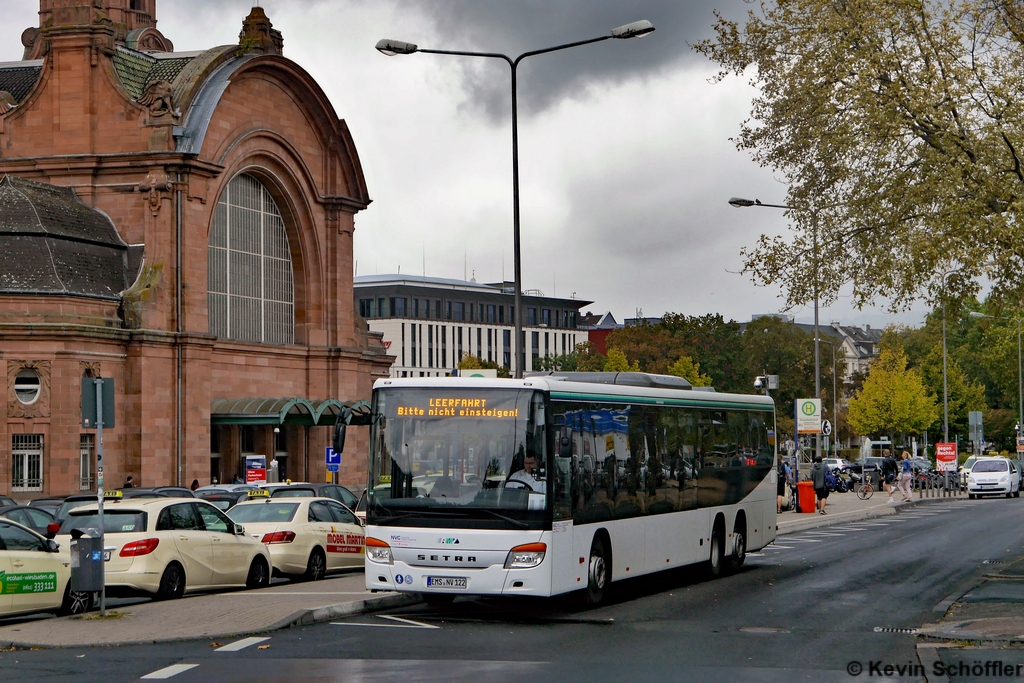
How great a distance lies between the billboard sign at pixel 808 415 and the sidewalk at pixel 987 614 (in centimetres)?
1845

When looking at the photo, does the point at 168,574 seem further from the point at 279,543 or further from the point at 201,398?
the point at 201,398

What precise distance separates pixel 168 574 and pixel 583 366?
9410 cm

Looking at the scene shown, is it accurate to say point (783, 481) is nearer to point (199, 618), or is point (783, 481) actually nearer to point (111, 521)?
point (111, 521)

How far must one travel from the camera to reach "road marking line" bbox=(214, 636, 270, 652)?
46.0ft

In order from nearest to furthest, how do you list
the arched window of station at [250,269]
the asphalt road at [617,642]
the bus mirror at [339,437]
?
the asphalt road at [617,642] < the bus mirror at [339,437] < the arched window of station at [250,269]

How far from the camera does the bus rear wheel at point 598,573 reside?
17.7 metres

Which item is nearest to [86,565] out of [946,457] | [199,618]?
[199,618]

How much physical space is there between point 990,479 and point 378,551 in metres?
45.4

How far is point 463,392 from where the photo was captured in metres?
Result: 16.8

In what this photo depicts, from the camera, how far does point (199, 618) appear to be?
1631 cm

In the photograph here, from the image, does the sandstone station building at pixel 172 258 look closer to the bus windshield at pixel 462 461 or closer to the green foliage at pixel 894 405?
the bus windshield at pixel 462 461

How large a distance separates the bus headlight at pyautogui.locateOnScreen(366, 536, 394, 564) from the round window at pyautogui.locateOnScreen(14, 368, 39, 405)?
30.7m

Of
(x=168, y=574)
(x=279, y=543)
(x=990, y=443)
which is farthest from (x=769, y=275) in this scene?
(x=990, y=443)

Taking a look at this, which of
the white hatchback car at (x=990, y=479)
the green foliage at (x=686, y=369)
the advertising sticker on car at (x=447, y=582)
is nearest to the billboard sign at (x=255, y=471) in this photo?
the advertising sticker on car at (x=447, y=582)
